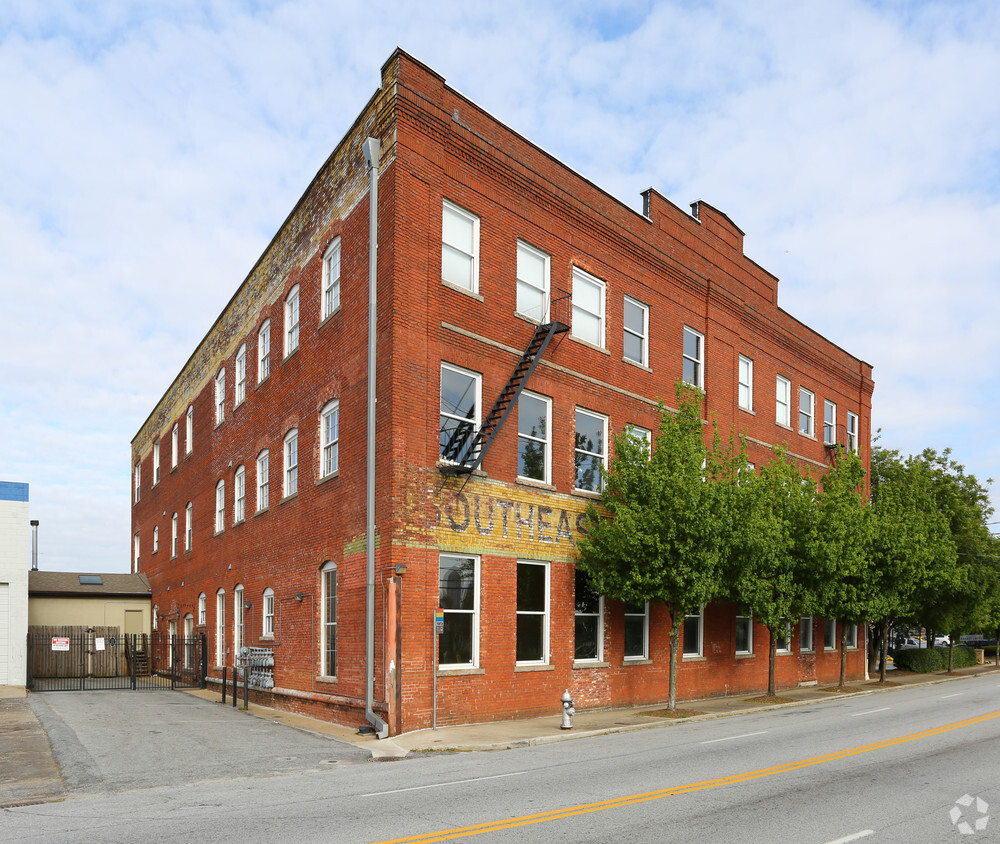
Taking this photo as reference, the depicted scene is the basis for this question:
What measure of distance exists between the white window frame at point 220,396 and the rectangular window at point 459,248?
13786mm

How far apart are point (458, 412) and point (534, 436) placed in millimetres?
2243

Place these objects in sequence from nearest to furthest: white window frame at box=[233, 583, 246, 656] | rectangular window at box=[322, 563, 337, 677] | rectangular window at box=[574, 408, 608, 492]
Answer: rectangular window at box=[322, 563, 337, 677], rectangular window at box=[574, 408, 608, 492], white window frame at box=[233, 583, 246, 656]

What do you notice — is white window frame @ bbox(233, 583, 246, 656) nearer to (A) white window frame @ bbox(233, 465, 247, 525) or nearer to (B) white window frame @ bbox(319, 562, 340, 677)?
(A) white window frame @ bbox(233, 465, 247, 525)

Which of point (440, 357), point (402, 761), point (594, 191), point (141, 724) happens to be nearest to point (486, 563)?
point (440, 357)

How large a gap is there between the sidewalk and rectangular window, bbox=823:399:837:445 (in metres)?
11.3

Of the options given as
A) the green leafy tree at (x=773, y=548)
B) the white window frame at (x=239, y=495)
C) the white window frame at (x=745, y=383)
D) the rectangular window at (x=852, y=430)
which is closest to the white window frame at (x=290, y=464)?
the white window frame at (x=239, y=495)

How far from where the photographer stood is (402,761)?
543 inches

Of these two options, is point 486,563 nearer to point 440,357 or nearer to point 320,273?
point 440,357

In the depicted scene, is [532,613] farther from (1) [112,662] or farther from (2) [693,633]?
(1) [112,662]

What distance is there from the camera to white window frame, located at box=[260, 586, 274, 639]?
23766mm

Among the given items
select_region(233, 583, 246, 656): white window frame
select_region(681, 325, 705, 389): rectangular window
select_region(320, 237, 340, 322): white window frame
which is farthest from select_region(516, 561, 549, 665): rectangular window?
select_region(233, 583, 246, 656): white window frame

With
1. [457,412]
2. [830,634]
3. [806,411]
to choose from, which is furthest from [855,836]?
[806,411]

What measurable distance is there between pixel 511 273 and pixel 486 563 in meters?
6.40

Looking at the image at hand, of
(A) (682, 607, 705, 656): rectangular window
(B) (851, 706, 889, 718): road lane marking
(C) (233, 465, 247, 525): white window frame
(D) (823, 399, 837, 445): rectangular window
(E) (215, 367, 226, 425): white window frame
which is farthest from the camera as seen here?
(D) (823, 399, 837, 445): rectangular window
